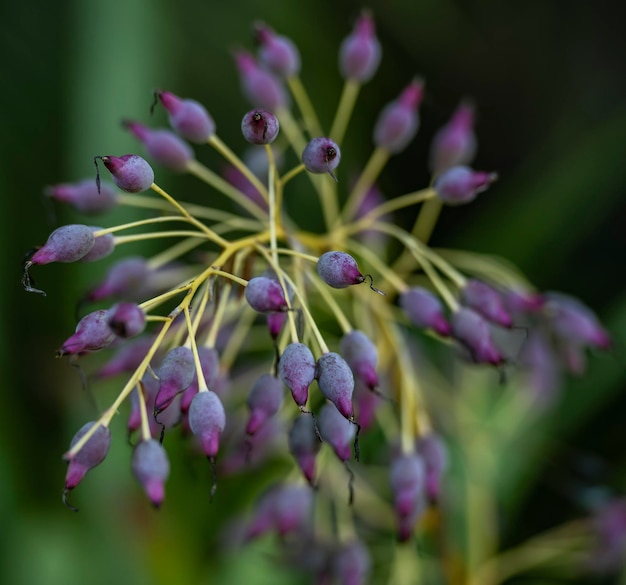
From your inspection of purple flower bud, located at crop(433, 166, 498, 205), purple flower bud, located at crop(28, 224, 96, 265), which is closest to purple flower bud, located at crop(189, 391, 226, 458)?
purple flower bud, located at crop(28, 224, 96, 265)

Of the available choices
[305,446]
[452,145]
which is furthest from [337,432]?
[452,145]

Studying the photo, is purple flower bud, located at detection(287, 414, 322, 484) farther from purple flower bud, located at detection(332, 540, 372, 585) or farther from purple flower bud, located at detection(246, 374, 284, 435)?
purple flower bud, located at detection(332, 540, 372, 585)

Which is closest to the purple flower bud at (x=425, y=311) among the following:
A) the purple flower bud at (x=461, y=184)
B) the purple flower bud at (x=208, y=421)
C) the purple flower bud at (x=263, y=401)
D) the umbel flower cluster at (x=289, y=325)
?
the umbel flower cluster at (x=289, y=325)

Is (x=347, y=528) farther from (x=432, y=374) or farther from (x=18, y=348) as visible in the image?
(x=18, y=348)

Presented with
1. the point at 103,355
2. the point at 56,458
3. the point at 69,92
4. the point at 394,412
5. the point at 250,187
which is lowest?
the point at 56,458

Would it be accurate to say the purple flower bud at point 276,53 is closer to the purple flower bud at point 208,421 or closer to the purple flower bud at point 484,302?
the purple flower bud at point 484,302

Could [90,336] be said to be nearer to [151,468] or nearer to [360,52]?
[151,468]

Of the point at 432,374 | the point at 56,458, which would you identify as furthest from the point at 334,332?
the point at 56,458
